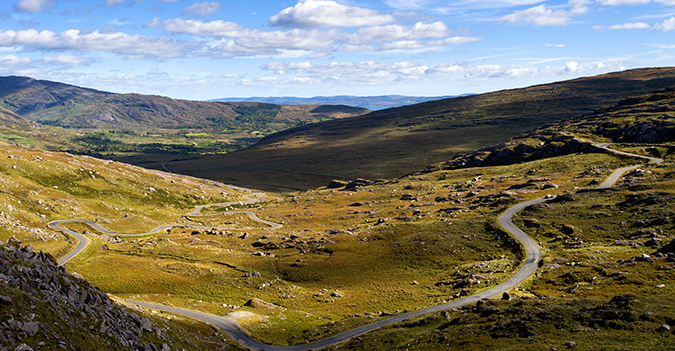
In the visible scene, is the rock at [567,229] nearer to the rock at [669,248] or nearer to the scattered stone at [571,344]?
the rock at [669,248]

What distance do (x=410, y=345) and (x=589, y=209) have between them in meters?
65.3

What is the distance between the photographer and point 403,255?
8575cm

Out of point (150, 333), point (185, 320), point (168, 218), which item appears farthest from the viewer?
point (168, 218)

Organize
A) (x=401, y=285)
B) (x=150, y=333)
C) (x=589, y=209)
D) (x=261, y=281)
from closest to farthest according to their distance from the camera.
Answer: (x=150, y=333) → (x=401, y=285) → (x=261, y=281) → (x=589, y=209)

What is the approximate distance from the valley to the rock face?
4.24 ft

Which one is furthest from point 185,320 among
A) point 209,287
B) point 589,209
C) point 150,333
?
point 589,209

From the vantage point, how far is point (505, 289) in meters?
61.4

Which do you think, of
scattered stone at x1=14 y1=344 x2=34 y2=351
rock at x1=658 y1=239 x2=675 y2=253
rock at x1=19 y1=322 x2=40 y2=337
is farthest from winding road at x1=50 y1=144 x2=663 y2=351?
scattered stone at x1=14 y1=344 x2=34 y2=351

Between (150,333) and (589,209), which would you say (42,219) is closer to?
(150,333)

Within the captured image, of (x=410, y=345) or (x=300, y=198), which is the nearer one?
(x=410, y=345)

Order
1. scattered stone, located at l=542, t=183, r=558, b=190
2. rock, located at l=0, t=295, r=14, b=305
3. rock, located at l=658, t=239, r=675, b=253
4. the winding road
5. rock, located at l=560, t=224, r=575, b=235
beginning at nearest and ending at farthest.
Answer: rock, located at l=0, t=295, r=14, b=305
the winding road
rock, located at l=658, t=239, r=675, b=253
rock, located at l=560, t=224, r=575, b=235
scattered stone, located at l=542, t=183, r=558, b=190

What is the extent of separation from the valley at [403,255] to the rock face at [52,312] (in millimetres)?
1293

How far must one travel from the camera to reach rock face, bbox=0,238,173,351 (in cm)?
2748

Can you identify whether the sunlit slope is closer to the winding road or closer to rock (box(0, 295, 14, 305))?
the winding road
